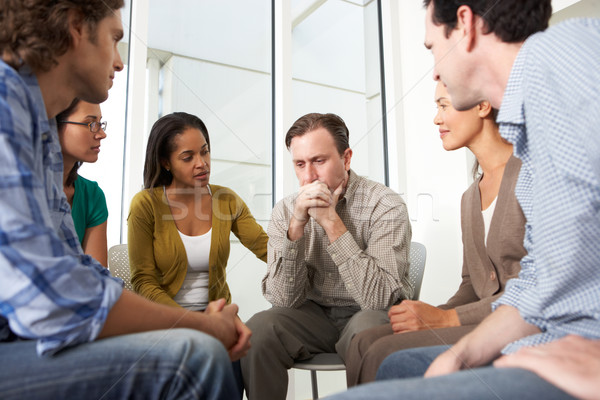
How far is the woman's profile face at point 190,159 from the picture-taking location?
1782mm

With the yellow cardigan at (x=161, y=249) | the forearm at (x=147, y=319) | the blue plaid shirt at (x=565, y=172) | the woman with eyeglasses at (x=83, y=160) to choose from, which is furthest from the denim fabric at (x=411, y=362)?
the woman with eyeglasses at (x=83, y=160)

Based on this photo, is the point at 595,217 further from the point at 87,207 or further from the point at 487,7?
the point at 87,207

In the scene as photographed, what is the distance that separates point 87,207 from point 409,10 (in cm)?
239

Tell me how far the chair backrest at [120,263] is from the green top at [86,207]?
0.15 m

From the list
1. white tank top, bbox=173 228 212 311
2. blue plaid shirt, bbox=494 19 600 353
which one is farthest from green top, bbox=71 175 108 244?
blue plaid shirt, bbox=494 19 600 353

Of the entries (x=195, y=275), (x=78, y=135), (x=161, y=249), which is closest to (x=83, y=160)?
(x=78, y=135)

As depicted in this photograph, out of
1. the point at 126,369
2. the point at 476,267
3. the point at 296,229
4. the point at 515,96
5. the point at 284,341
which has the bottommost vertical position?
the point at 284,341

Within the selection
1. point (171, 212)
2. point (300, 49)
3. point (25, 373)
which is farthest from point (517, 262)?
point (300, 49)

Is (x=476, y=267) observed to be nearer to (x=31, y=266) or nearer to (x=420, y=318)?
(x=420, y=318)

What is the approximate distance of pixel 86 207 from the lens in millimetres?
1622

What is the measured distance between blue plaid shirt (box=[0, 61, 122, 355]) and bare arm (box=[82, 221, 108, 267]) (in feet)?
3.41

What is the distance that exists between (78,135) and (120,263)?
496 mm

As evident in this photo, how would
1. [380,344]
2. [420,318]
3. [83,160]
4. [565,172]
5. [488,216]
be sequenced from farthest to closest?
[83,160], [488,216], [420,318], [380,344], [565,172]

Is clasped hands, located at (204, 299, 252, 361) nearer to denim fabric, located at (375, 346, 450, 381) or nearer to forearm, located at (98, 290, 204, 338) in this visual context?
forearm, located at (98, 290, 204, 338)
